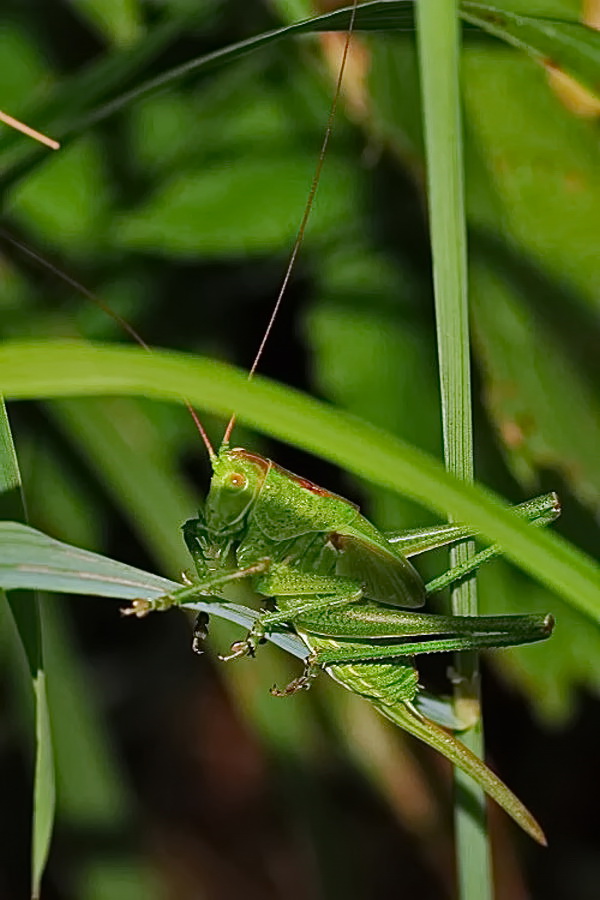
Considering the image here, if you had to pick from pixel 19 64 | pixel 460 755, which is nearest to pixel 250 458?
pixel 460 755

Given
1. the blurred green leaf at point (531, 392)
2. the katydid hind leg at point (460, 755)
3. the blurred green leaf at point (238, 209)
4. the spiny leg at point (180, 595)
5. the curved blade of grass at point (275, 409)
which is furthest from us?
the blurred green leaf at point (238, 209)

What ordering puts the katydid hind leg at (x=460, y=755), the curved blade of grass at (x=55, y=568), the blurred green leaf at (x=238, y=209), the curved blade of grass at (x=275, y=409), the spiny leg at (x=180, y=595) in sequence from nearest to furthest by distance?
the curved blade of grass at (x=275, y=409) < the curved blade of grass at (x=55, y=568) < the spiny leg at (x=180, y=595) < the katydid hind leg at (x=460, y=755) < the blurred green leaf at (x=238, y=209)

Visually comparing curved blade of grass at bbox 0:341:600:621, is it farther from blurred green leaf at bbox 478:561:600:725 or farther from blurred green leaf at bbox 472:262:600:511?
blurred green leaf at bbox 478:561:600:725

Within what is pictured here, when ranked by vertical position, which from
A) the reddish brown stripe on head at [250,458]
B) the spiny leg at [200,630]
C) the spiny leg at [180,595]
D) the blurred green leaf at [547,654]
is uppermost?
the blurred green leaf at [547,654]

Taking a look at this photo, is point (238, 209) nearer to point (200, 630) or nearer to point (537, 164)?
point (537, 164)

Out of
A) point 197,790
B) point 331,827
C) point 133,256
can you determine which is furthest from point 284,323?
point 197,790

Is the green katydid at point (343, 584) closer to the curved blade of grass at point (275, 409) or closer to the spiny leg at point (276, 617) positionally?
the spiny leg at point (276, 617)

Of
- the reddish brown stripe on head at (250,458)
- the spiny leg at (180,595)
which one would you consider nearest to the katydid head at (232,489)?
the reddish brown stripe on head at (250,458)
